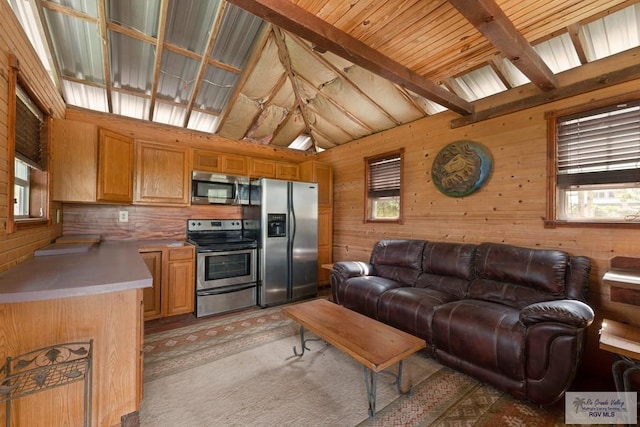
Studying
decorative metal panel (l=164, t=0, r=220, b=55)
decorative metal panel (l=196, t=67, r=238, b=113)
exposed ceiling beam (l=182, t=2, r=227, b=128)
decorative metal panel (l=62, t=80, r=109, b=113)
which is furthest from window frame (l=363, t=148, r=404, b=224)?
decorative metal panel (l=62, t=80, r=109, b=113)

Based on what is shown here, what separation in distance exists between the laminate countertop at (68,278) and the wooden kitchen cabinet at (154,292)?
4.04ft

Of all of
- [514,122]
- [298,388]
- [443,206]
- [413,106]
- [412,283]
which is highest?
[413,106]

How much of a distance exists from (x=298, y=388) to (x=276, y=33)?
335 centimetres

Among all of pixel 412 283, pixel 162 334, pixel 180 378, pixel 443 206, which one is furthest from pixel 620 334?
pixel 162 334

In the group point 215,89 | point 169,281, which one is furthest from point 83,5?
point 169,281

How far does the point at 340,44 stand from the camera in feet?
6.57

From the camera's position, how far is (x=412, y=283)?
311 centimetres

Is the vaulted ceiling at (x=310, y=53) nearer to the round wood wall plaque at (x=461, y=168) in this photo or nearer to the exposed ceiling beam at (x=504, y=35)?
the exposed ceiling beam at (x=504, y=35)

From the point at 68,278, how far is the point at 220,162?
2.79 meters

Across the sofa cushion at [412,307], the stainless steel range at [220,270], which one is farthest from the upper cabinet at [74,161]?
the sofa cushion at [412,307]

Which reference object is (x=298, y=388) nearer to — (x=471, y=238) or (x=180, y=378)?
(x=180, y=378)

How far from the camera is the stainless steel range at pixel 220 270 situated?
3.36 meters

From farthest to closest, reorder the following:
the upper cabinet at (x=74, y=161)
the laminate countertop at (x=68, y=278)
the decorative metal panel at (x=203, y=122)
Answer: the decorative metal panel at (x=203, y=122), the upper cabinet at (x=74, y=161), the laminate countertop at (x=68, y=278)

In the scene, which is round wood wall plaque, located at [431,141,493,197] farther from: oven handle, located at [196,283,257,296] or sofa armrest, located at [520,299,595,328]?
oven handle, located at [196,283,257,296]
